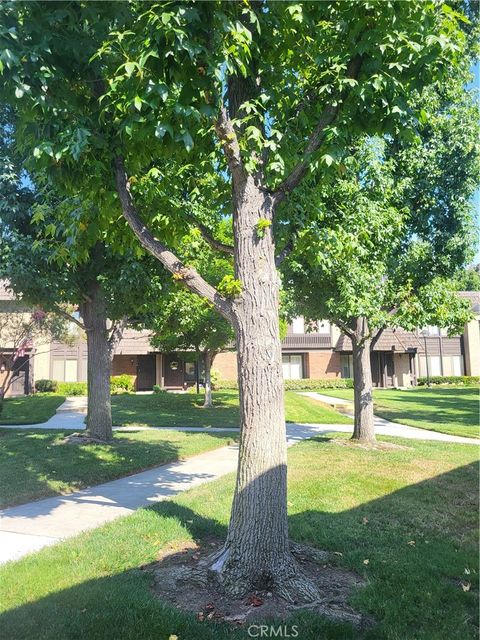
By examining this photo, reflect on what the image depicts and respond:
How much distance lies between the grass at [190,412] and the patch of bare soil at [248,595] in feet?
39.9

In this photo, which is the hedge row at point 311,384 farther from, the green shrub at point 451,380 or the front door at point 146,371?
the green shrub at point 451,380

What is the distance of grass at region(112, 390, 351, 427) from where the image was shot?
696 inches

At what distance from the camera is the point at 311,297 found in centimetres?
1176

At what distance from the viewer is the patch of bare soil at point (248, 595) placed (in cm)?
376

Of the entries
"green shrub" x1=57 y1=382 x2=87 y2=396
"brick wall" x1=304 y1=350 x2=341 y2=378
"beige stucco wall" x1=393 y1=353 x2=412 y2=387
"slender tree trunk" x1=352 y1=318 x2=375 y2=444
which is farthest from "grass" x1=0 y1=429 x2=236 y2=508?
"beige stucco wall" x1=393 y1=353 x2=412 y2=387

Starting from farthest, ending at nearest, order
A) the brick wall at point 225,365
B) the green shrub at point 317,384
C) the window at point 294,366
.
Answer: the window at point 294,366 < the brick wall at point 225,365 < the green shrub at point 317,384

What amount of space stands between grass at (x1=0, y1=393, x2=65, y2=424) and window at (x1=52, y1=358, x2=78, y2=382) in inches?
377

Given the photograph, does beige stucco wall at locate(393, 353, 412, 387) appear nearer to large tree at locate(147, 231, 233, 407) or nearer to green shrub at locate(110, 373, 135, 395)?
green shrub at locate(110, 373, 135, 395)

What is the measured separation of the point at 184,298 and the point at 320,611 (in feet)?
48.1

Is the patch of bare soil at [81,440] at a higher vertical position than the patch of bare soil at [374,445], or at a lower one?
higher

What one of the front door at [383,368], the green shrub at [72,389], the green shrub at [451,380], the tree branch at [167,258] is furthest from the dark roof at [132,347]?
the tree branch at [167,258]

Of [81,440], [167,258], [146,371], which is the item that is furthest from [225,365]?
[167,258]

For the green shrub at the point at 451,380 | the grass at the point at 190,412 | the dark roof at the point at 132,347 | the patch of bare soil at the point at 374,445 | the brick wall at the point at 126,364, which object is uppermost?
the dark roof at the point at 132,347

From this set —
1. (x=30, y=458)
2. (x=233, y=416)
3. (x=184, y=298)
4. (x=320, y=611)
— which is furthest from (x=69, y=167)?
(x=233, y=416)
